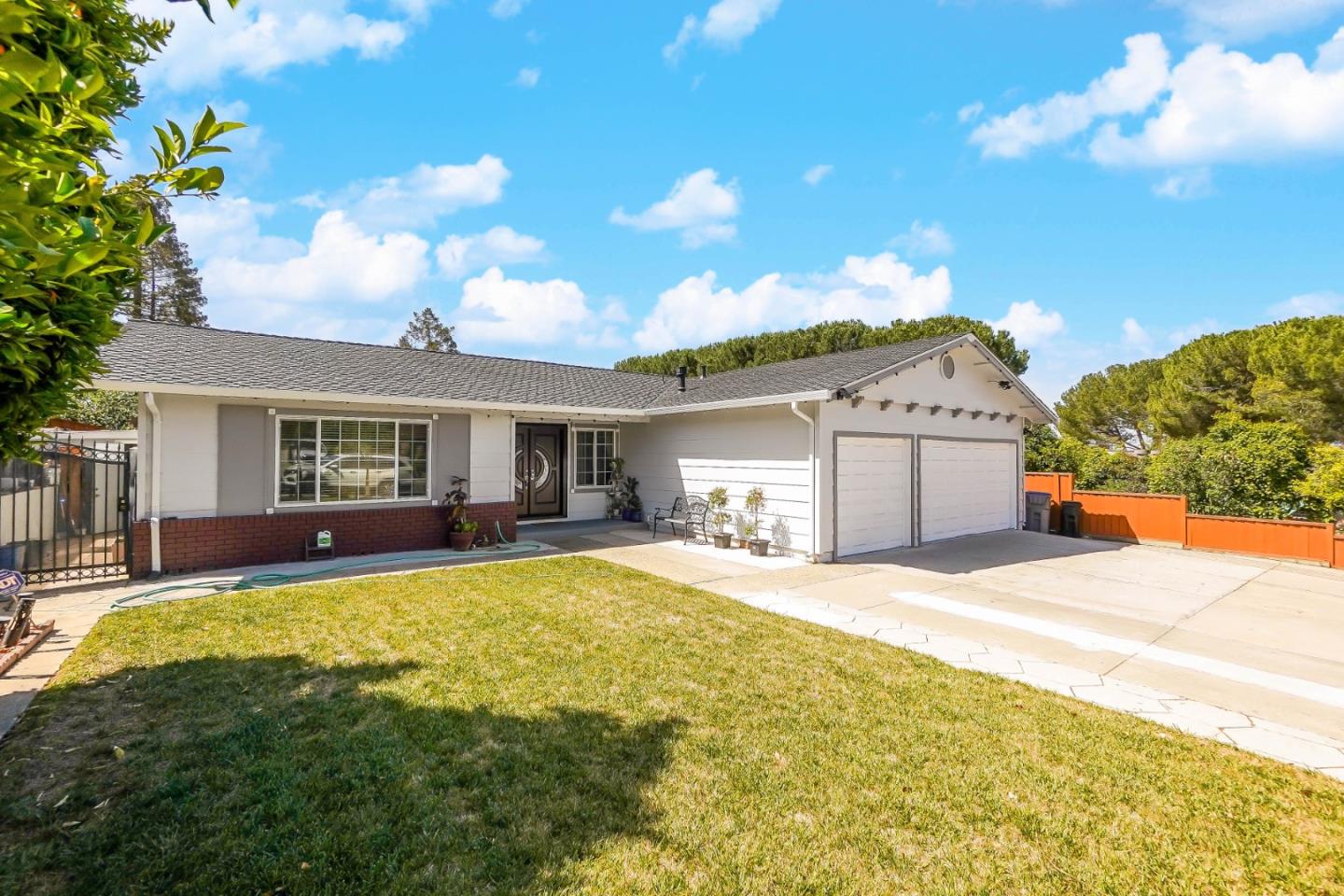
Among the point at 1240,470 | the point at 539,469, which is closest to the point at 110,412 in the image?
the point at 539,469

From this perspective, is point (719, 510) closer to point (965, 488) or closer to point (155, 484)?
point (965, 488)

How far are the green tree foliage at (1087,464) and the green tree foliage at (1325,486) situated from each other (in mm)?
2961

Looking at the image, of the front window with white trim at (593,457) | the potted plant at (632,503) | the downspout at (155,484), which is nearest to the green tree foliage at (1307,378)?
the potted plant at (632,503)

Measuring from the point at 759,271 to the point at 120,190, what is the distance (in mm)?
19743

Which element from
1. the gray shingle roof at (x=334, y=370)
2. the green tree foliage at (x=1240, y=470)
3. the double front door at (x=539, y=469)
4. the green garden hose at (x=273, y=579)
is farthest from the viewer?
the double front door at (x=539, y=469)

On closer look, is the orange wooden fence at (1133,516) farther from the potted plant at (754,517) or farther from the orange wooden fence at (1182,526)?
the potted plant at (754,517)

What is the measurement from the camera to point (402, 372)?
11.4m

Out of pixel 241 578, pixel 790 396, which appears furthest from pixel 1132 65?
pixel 241 578

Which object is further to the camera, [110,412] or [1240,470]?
[110,412]

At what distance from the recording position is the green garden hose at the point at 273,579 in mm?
7041

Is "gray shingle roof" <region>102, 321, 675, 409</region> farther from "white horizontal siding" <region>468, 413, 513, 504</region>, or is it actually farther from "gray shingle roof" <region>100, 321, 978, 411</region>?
"white horizontal siding" <region>468, 413, 513, 504</region>

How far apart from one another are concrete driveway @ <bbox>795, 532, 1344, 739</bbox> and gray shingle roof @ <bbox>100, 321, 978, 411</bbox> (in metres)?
3.51

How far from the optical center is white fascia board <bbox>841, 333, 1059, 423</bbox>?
964cm

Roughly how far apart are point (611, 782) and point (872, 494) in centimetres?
847
